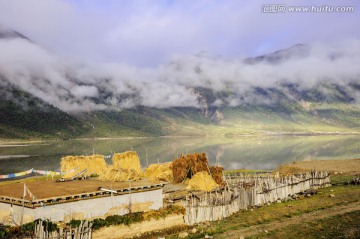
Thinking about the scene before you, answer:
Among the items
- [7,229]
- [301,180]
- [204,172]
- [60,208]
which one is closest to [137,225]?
[60,208]

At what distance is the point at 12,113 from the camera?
191000mm

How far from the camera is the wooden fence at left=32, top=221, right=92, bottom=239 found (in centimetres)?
1695

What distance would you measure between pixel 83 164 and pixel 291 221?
76.3ft

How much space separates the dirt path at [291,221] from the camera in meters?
20.0

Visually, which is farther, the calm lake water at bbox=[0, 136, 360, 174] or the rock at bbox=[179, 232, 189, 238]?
the calm lake water at bbox=[0, 136, 360, 174]

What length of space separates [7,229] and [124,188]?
7.04m

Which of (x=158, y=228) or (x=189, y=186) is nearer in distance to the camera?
(x=158, y=228)

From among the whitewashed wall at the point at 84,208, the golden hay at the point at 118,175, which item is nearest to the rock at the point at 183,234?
the whitewashed wall at the point at 84,208

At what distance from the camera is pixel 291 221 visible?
22062 millimetres

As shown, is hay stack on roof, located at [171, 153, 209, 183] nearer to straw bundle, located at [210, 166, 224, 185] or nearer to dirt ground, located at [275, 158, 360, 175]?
straw bundle, located at [210, 166, 224, 185]

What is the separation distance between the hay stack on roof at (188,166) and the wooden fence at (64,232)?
60.1 feet

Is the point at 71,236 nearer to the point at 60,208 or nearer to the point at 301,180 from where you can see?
the point at 60,208

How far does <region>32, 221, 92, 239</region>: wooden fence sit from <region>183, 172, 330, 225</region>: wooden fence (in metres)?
6.83

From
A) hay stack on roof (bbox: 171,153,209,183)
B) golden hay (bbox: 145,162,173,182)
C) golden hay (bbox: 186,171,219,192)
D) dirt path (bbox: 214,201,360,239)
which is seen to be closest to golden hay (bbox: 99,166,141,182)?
golden hay (bbox: 186,171,219,192)
